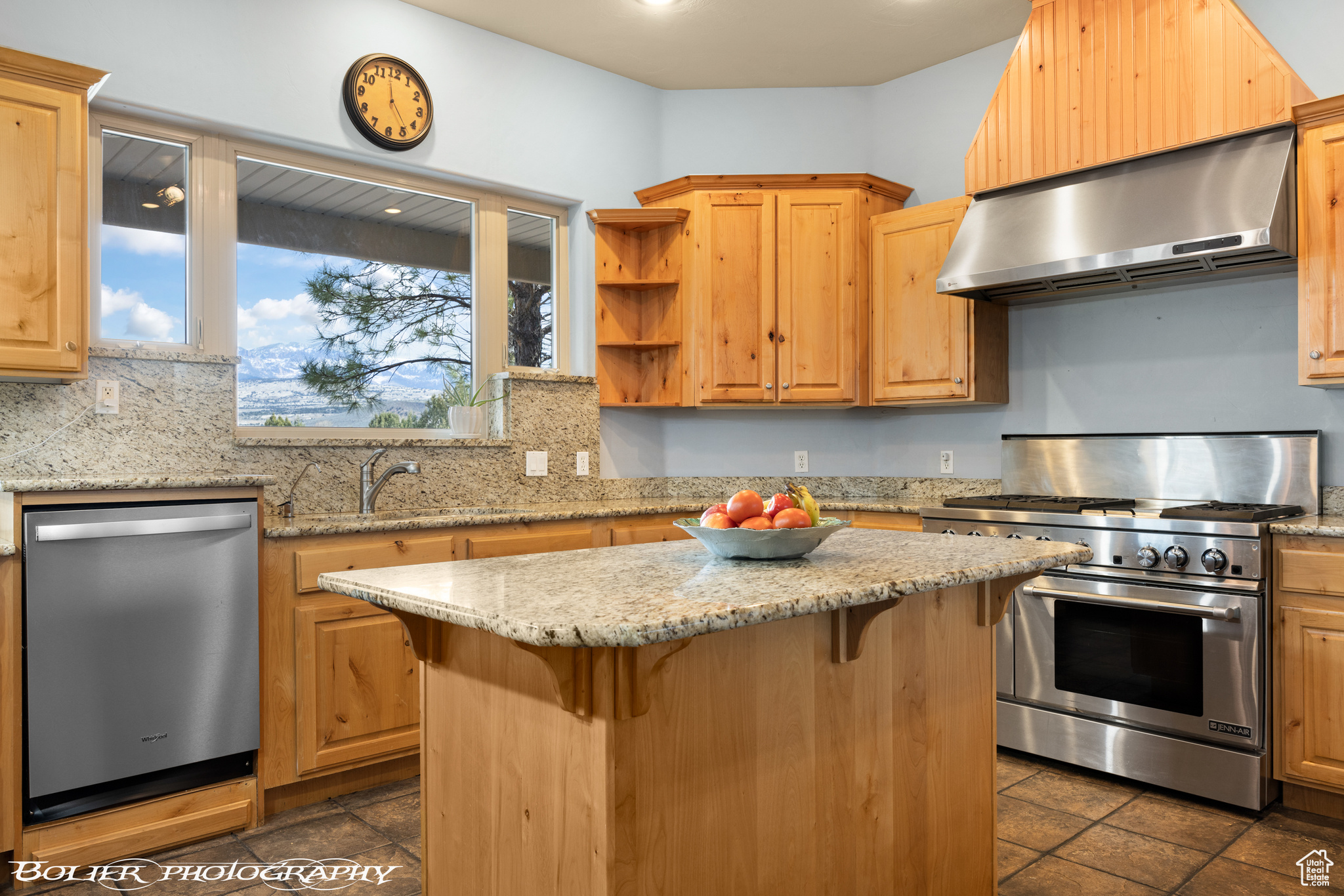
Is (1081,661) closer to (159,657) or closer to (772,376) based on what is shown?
(772,376)

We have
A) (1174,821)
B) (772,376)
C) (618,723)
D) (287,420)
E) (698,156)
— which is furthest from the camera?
(698,156)

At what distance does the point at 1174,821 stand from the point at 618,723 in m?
2.19

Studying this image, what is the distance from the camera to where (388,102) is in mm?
3479

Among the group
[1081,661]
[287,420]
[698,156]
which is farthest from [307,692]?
[698,156]

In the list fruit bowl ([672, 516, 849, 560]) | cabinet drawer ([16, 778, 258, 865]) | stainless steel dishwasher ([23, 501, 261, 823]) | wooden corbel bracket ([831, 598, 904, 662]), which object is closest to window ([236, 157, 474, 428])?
stainless steel dishwasher ([23, 501, 261, 823])

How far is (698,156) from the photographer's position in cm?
443

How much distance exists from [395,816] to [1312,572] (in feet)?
9.30

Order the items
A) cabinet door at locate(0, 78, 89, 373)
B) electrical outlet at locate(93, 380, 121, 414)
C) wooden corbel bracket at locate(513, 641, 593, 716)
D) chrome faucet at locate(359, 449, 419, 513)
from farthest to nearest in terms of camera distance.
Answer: chrome faucet at locate(359, 449, 419, 513), electrical outlet at locate(93, 380, 121, 414), cabinet door at locate(0, 78, 89, 373), wooden corbel bracket at locate(513, 641, 593, 716)

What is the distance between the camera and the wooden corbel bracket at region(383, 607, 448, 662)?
1.59m

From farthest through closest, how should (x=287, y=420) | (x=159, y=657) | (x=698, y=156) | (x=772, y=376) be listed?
(x=698, y=156) → (x=772, y=376) → (x=287, y=420) → (x=159, y=657)

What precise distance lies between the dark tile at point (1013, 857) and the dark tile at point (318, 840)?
1709 millimetres

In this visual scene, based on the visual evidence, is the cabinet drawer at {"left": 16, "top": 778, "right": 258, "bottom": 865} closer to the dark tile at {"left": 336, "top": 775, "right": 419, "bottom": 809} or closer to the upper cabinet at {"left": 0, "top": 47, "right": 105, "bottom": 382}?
the dark tile at {"left": 336, "top": 775, "right": 419, "bottom": 809}

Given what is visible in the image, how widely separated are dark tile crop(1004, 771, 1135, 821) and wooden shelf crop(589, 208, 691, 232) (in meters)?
2.74

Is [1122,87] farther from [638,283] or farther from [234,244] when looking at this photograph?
[234,244]
